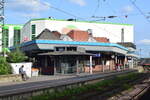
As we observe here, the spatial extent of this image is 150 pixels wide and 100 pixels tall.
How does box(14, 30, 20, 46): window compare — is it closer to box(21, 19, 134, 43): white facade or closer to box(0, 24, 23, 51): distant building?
box(0, 24, 23, 51): distant building

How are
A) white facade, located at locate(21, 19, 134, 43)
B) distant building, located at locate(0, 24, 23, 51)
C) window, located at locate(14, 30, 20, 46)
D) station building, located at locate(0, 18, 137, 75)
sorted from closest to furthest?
station building, located at locate(0, 18, 137, 75), white facade, located at locate(21, 19, 134, 43), distant building, located at locate(0, 24, 23, 51), window, located at locate(14, 30, 20, 46)

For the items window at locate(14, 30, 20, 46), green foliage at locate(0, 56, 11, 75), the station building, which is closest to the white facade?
the station building

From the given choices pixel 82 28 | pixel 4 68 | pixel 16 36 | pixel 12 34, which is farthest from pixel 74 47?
pixel 12 34

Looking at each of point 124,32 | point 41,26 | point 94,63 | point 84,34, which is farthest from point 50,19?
point 94,63

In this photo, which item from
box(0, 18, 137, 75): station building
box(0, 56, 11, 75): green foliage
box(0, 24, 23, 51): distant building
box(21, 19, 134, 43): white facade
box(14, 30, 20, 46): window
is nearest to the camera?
box(0, 56, 11, 75): green foliage

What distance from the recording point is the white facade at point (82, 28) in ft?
361

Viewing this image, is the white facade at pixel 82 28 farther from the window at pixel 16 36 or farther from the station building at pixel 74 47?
the window at pixel 16 36

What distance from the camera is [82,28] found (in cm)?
11544

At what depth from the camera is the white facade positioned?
10994cm

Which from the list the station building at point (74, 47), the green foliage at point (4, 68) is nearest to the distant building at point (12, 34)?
the station building at point (74, 47)

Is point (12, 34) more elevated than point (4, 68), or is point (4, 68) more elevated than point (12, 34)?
point (12, 34)

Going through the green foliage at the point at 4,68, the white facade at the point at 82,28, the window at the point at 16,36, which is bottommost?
the green foliage at the point at 4,68

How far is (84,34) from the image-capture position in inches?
3957

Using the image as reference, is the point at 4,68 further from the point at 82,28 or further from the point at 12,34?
the point at 12,34
